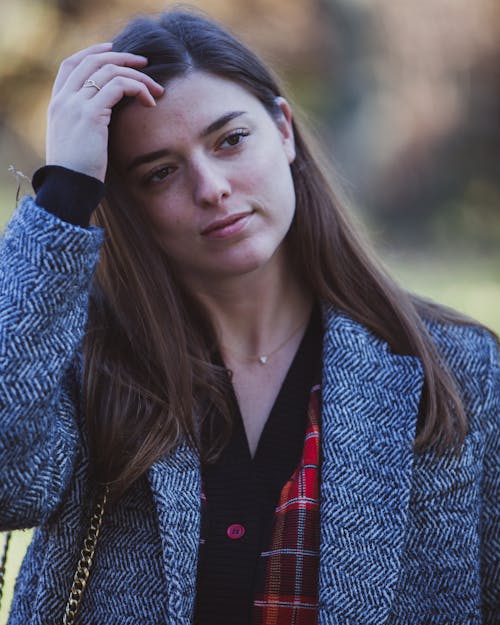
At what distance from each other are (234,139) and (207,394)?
0.66 m

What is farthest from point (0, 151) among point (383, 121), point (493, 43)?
A: point (493, 43)

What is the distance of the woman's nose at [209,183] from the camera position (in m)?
1.97

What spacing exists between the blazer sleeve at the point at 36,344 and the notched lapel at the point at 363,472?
2.12 ft

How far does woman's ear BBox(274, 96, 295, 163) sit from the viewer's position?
2.28 metres

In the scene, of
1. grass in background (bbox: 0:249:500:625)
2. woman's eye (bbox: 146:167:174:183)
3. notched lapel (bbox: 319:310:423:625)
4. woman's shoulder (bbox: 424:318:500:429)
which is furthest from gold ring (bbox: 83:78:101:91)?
grass in background (bbox: 0:249:500:625)

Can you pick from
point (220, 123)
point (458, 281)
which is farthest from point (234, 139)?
point (458, 281)

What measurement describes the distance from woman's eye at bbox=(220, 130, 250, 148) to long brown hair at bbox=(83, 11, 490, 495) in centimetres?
18

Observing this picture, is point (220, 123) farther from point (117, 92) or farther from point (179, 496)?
point (179, 496)

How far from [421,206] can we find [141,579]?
676 cm

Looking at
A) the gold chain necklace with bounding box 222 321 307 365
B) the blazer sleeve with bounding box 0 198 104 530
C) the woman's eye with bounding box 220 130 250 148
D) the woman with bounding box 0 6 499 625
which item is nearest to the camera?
the blazer sleeve with bounding box 0 198 104 530

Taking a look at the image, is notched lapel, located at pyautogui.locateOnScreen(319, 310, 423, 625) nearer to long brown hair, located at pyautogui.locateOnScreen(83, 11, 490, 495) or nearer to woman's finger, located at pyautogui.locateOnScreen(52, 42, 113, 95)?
long brown hair, located at pyautogui.locateOnScreen(83, 11, 490, 495)

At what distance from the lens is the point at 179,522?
1.85 metres

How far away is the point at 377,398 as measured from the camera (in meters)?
2.04

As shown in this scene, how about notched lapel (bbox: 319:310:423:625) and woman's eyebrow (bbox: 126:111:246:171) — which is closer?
notched lapel (bbox: 319:310:423:625)
